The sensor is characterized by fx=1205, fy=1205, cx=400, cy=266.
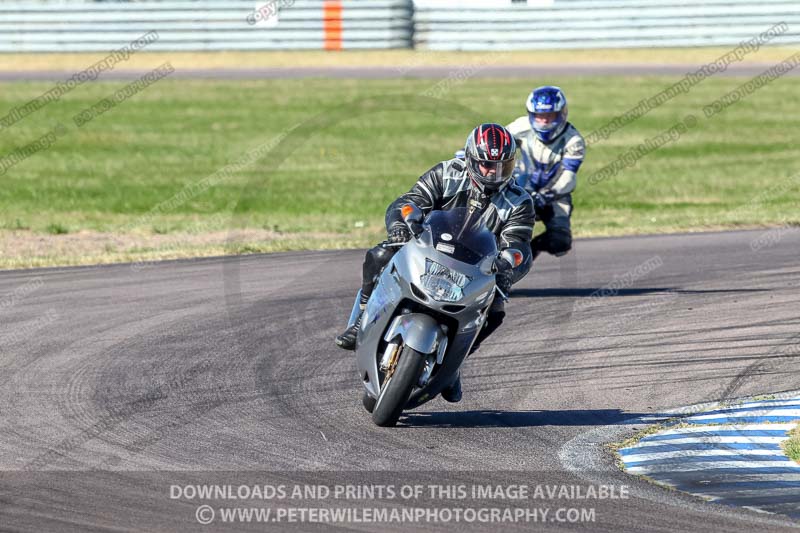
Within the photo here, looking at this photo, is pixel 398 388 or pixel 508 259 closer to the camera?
pixel 398 388

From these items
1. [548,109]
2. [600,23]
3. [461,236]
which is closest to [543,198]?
[548,109]

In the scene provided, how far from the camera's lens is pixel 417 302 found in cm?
745

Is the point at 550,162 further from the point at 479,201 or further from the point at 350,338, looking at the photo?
the point at 350,338

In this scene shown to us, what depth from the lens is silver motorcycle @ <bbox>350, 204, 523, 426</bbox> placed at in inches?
291

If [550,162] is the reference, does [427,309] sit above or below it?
above

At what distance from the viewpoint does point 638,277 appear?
13.8m

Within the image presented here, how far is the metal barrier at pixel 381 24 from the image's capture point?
119 ft

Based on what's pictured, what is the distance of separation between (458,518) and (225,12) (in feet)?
106

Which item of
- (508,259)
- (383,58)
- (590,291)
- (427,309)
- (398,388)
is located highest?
(508,259)

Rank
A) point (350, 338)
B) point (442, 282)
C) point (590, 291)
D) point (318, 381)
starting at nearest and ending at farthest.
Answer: point (442, 282) < point (350, 338) < point (318, 381) < point (590, 291)

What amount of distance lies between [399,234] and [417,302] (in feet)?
2.18

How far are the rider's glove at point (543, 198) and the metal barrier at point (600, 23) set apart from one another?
82.4 ft

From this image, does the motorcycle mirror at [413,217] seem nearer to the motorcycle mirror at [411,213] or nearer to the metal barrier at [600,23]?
the motorcycle mirror at [411,213]

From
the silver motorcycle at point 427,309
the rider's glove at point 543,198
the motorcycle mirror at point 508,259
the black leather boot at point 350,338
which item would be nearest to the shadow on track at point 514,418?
the silver motorcycle at point 427,309
